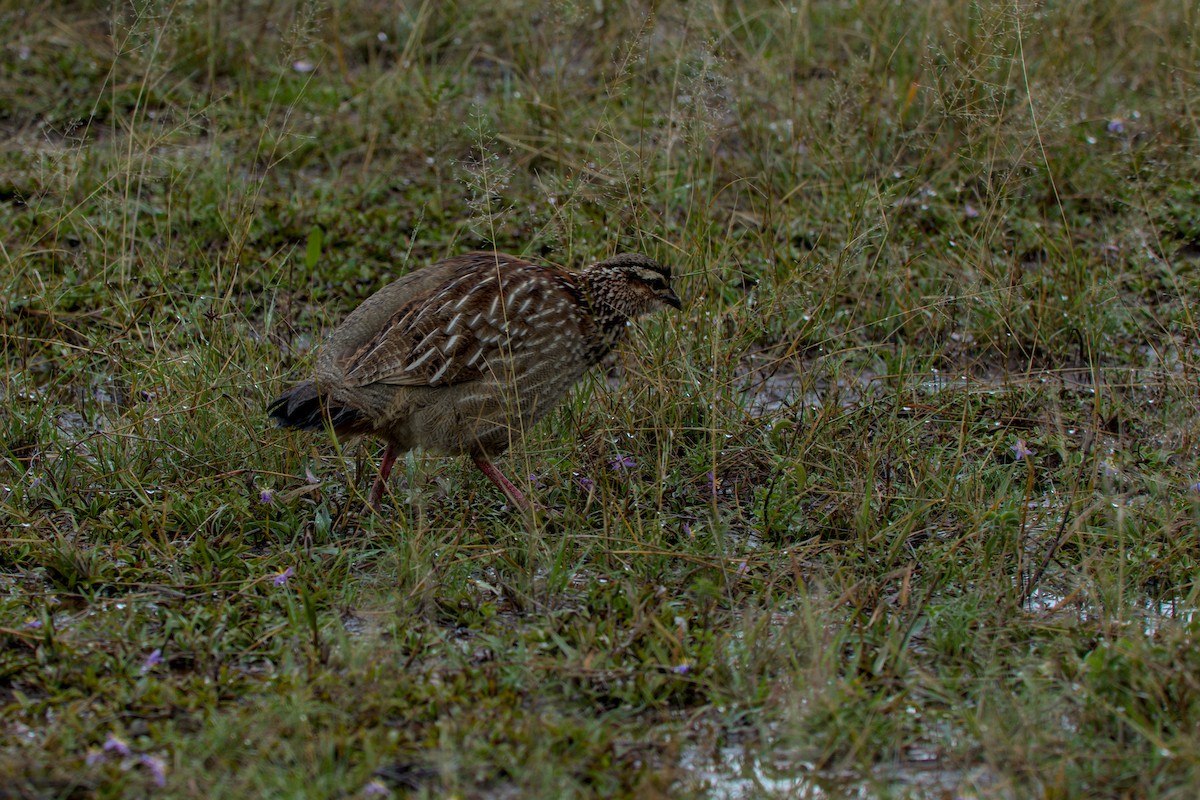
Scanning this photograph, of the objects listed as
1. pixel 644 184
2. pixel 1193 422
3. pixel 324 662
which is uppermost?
pixel 644 184

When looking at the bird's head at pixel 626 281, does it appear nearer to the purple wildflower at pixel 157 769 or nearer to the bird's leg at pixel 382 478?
the bird's leg at pixel 382 478

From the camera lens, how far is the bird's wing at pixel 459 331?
539cm

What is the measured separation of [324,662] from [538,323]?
5.86 ft

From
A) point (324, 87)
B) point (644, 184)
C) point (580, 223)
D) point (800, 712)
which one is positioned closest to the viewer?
point (800, 712)

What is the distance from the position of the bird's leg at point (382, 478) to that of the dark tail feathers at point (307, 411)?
1.19 ft

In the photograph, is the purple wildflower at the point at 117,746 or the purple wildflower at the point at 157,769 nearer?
the purple wildflower at the point at 157,769

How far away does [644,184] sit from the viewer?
6238mm

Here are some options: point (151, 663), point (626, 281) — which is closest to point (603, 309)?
point (626, 281)

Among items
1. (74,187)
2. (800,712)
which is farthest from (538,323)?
(74,187)

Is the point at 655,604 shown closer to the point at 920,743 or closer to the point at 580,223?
the point at 920,743

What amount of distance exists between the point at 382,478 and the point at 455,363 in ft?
1.90

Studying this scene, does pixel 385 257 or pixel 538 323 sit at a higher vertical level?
pixel 538 323

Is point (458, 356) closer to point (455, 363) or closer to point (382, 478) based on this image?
point (455, 363)

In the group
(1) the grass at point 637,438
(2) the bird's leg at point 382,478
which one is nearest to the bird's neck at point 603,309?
(1) the grass at point 637,438
